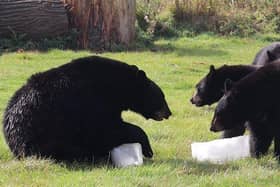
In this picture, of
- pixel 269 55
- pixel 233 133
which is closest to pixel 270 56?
pixel 269 55

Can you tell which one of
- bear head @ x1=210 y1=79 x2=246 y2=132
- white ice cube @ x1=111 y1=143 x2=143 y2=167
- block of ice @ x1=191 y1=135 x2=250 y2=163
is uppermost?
bear head @ x1=210 y1=79 x2=246 y2=132

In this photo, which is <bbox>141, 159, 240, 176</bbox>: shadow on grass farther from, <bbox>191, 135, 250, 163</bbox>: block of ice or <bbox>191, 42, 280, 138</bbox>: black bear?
<bbox>191, 42, 280, 138</bbox>: black bear

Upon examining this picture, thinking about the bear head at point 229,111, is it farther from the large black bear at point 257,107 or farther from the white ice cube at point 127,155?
the white ice cube at point 127,155

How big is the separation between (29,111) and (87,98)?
56 centimetres

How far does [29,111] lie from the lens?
5.95 meters

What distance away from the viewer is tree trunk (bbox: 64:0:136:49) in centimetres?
1497

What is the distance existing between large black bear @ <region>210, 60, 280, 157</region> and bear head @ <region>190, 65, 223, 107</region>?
1421 mm

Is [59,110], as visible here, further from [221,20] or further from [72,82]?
[221,20]

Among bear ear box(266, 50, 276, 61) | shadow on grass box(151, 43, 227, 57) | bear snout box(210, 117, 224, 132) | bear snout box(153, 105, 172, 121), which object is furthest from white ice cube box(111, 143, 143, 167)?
shadow on grass box(151, 43, 227, 57)

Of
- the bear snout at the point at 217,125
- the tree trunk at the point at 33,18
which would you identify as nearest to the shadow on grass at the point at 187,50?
the tree trunk at the point at 33,18

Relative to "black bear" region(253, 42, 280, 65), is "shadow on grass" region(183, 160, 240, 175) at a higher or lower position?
lower

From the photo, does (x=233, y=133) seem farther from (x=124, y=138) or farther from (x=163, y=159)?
(x=124, y=138)

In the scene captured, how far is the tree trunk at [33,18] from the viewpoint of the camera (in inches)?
579

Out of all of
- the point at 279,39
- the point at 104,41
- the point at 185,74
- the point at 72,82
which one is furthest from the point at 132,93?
the point at 279,39
